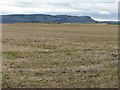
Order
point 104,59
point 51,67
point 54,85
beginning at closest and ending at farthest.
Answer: point 54,85
point 51,67
point 104,59

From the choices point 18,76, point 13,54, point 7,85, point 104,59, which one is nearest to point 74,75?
point 18,76

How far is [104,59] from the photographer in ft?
86.4

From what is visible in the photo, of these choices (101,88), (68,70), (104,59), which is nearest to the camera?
(101,88)

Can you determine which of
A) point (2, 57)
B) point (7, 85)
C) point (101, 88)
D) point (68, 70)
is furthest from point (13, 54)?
point (101, 88)

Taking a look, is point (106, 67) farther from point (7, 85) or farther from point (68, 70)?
point (7, 85)

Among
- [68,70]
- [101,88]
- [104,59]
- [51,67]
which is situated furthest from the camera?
[104,59]

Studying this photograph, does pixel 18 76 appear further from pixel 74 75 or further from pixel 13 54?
pixel 13 54

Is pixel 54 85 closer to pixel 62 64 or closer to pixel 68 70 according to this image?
pixel 68 70

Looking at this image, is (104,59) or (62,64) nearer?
(62,64)

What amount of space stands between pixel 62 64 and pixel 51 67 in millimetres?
1520

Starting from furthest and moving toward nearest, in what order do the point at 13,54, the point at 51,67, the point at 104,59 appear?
the point at 13,54 → the point at 104,59 → the point at 51,67

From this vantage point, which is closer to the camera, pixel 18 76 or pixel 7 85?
pixel 7 85

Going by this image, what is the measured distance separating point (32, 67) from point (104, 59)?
22.3 feet

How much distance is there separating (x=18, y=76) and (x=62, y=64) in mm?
5469
